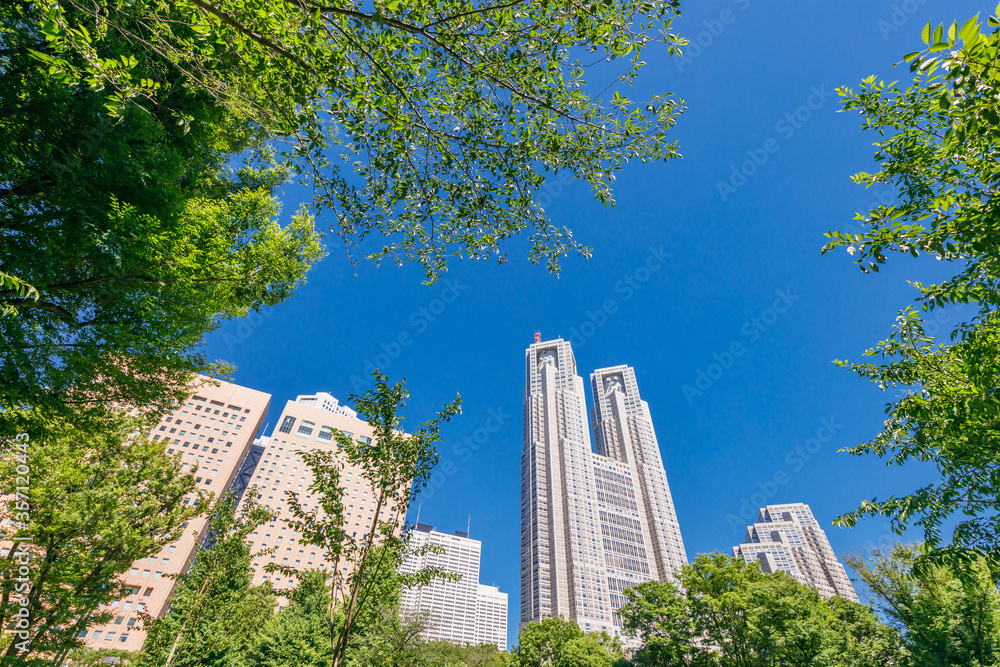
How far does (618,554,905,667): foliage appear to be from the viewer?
48.6 feet

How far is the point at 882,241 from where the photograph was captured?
15.1 feet

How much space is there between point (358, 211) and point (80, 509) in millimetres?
13417

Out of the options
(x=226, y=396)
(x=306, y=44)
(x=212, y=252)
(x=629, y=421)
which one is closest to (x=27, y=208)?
(x=212, y=252)

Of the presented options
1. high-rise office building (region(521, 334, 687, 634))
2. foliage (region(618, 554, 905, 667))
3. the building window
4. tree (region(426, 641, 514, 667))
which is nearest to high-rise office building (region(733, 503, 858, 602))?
high-rise office building (region(521, 334, 687, 634))

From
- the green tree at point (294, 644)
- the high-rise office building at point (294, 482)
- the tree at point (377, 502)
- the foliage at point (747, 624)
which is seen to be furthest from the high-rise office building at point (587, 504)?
the tree at point (377, 502)

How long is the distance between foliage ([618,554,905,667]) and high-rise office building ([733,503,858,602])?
Answer: 13665cm

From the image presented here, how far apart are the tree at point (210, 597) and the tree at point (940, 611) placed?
874 inches

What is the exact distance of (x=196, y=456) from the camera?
66.6 m

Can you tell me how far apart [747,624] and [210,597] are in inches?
882

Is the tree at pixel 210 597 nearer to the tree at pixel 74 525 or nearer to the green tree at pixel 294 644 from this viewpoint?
the tree at pixel 74 525

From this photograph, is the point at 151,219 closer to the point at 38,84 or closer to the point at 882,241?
the point at 38,84

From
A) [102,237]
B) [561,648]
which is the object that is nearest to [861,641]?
[561,648]

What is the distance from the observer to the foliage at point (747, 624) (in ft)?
48.6

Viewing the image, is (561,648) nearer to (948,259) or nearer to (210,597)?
(210,597)
